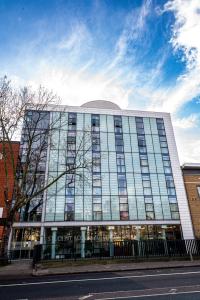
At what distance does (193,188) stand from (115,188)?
35.3 feet

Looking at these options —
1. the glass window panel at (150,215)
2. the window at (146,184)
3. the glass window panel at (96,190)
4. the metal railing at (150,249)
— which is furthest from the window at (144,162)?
the metal railing at (150,249)

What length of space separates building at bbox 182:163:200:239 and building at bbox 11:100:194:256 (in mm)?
692

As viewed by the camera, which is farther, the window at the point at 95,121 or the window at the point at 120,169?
the window at the point at 95,121

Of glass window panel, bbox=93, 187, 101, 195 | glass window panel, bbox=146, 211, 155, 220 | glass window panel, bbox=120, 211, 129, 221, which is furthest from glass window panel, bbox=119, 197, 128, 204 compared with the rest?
glass window panel, bbox=146, 211, 155, 220

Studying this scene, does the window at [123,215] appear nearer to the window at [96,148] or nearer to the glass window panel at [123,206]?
the glass window panel at [123,206]

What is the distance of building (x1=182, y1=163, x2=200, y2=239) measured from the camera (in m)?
25.6

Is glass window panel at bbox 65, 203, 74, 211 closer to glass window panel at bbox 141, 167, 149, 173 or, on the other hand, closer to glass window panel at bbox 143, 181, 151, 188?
glass window panel at bbox 143, 181, 151, 188

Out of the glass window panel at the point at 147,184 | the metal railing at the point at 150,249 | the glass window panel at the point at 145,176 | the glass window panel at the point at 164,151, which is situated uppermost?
the glass window panel at the point at 164,151

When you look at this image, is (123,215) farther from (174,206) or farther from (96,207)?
(174,206)

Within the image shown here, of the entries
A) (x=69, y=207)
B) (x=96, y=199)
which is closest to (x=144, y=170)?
(x=96, y=199)

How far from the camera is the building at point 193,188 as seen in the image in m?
25.6

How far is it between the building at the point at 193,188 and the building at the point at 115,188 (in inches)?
27.2

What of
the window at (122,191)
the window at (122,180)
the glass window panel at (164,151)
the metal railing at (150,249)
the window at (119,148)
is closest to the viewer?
the metal railing at (150,249)

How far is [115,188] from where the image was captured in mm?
27297
